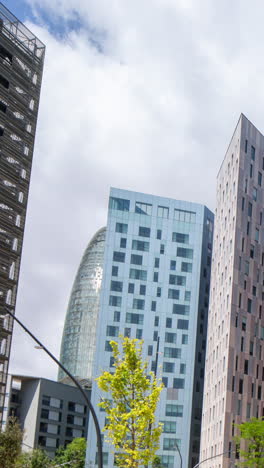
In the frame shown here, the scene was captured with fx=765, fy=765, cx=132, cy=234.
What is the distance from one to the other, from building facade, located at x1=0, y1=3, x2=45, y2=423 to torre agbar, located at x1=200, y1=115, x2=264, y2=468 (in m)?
28.0

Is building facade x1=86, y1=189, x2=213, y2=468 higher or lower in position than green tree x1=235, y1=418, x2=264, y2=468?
higher

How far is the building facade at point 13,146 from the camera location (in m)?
85.5

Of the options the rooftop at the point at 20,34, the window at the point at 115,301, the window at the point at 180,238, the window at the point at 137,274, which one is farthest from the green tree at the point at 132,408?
the window at the point at 180,238

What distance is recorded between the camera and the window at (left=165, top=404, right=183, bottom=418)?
13538cm

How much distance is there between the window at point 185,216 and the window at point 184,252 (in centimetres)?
576

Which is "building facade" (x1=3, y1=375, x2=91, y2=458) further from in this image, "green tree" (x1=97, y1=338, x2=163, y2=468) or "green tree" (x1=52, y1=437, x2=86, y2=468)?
"green tree" (x1=97, y1=338, x2=163, y2=468)

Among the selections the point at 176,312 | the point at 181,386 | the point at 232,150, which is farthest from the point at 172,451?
the point at 232,150

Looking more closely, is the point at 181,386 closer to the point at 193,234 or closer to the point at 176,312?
the point at 176,312

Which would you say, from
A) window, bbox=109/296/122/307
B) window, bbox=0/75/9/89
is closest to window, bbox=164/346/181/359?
window, bbox=109/296/122/307

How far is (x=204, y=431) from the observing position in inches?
4237

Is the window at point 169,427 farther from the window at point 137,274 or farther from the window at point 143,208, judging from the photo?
the window at point 143,208

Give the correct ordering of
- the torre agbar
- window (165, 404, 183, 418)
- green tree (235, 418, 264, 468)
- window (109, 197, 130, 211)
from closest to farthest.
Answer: green tree (235, 418, 264, 468) → the torre agbar → window (165, 404, 183, 418) → window (109, 197, 130, 211)

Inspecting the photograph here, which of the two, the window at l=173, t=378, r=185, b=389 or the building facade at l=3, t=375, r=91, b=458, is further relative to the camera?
the building facade at l=3, t=375, r=91, b=458

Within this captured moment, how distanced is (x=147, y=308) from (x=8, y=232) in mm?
57903
